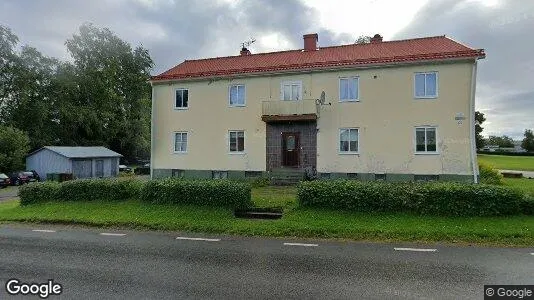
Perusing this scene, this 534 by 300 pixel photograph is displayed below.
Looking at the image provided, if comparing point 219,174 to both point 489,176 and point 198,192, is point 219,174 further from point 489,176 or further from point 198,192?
point 489,176

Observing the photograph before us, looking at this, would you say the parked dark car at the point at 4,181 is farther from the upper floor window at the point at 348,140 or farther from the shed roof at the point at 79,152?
the upper floor window at the point at 348,140

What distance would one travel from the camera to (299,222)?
1058 cm

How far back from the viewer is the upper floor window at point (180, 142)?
22375 mm

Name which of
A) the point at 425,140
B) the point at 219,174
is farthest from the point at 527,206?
the point at 219,174

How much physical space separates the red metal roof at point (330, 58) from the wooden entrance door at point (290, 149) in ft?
13.1

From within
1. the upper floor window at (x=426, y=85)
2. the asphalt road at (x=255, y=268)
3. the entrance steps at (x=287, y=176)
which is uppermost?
the upper floor window at (x=426, y=85)

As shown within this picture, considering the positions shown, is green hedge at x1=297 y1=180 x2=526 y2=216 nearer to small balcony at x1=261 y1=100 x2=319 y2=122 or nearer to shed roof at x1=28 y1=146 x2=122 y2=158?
small balcony at x1=261 y1=100 x2=319 y2=122

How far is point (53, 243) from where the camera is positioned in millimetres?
9305

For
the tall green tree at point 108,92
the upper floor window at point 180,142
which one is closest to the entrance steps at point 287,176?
the upper floor window at point 180,142

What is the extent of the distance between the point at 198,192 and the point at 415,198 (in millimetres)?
7547

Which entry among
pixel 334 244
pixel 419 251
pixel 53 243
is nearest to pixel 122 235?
pixel 53 243

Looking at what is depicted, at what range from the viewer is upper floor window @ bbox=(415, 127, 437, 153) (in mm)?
17922

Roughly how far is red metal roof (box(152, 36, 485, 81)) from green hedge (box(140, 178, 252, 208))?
9.98m

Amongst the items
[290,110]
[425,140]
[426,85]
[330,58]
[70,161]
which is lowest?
[70,161]
